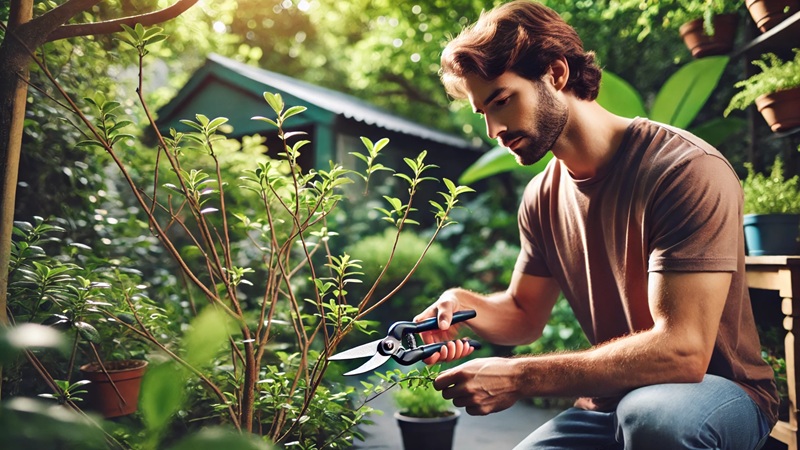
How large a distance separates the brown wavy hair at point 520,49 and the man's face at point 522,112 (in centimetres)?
3

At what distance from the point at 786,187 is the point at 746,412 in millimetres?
1805

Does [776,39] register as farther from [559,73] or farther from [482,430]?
[482,430]

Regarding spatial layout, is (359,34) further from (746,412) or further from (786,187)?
(746,412)

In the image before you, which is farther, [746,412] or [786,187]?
[786,187]

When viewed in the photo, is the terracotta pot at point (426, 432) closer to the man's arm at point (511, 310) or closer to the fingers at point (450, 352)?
the man's arm at point (511, 310)

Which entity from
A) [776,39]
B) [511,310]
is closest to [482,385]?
[511,310]

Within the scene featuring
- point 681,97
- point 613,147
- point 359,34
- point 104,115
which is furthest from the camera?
point 359,34

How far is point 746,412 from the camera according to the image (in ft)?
4.67

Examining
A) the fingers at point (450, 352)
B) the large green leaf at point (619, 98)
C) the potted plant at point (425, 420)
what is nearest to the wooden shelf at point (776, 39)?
the large green leaf at point (619, 98)

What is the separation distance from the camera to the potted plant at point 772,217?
2.65 metres

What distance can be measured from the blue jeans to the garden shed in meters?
5.82

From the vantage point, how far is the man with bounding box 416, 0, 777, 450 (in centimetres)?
135

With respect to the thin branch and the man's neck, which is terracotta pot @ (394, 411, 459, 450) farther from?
the thin branch

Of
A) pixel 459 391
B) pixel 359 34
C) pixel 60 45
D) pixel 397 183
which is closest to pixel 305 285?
pixel 60 45
